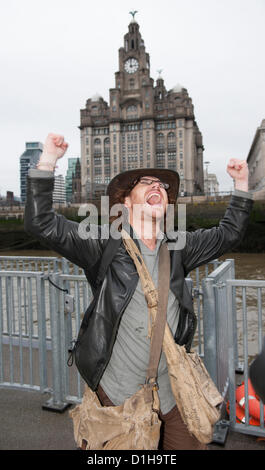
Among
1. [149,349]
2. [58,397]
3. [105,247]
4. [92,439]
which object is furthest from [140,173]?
[58,397]

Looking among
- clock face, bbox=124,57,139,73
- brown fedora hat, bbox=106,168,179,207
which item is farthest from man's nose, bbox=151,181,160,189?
clock face, bbox=124,57,139,73

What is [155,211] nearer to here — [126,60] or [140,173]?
[140,173]

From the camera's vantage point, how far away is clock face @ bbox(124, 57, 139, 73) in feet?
330

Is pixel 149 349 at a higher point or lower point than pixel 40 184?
lower

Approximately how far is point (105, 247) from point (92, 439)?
1.00m

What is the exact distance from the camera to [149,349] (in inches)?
74.2

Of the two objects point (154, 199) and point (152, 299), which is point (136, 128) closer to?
point (154, 199)

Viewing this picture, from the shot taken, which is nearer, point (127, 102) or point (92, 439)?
point (92, 439)

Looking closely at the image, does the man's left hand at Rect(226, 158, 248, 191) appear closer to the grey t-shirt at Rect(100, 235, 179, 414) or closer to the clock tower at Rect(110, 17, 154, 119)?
the grey t-shirt at Rect(100, 235, 179, 414)

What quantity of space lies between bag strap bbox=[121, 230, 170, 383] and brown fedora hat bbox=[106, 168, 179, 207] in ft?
1.13

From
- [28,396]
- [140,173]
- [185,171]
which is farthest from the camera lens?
[185,171]

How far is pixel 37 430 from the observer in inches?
122

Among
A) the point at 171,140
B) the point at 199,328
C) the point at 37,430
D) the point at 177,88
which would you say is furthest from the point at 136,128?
the point at 37,430
